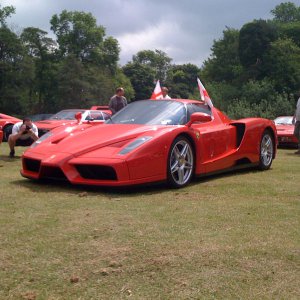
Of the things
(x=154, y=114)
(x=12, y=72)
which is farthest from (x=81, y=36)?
(x=154, y=114)

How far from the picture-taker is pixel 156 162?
5.80 meters

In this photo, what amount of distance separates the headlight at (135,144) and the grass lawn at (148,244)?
0.49 meters

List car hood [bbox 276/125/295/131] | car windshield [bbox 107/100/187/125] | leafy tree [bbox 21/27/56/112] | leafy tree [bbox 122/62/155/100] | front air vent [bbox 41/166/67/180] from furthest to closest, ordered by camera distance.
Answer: leafy tree [bbox 122/62/155/100]
leafy tree [bbox 21/27/56/112]
car hood [bbox 276/125/295/131]
car windshield [bbox 107/100/187/125]
front air vent [bbox 41/166/67/180]

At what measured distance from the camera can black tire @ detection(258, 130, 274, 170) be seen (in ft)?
26.7

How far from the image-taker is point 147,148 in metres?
5.71

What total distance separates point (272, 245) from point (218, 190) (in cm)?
243

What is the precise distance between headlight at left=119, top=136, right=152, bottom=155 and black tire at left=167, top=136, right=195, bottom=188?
14.5 inches

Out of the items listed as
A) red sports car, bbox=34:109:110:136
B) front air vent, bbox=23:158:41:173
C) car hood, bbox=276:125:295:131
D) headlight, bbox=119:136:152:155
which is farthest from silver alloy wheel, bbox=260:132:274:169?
red sports car, bbox=34:109:110:136

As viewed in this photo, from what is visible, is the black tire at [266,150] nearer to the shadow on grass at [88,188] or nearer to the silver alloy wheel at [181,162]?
the shadow on grass at [88,188]

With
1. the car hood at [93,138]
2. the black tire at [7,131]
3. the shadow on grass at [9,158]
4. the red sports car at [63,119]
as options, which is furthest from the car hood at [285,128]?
the car hood at [93,138]

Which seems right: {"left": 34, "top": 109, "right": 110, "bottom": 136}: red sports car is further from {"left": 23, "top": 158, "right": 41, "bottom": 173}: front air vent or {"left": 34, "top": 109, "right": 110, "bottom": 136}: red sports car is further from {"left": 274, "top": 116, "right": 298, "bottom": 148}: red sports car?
{"left": 23, "top": 158, "right": 41, "bottom": 173}: front air vent

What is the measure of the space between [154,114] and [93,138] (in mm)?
1034

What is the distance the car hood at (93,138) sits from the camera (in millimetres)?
5902

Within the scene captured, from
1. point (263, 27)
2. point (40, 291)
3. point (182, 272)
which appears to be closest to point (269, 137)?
point (182, 272)
